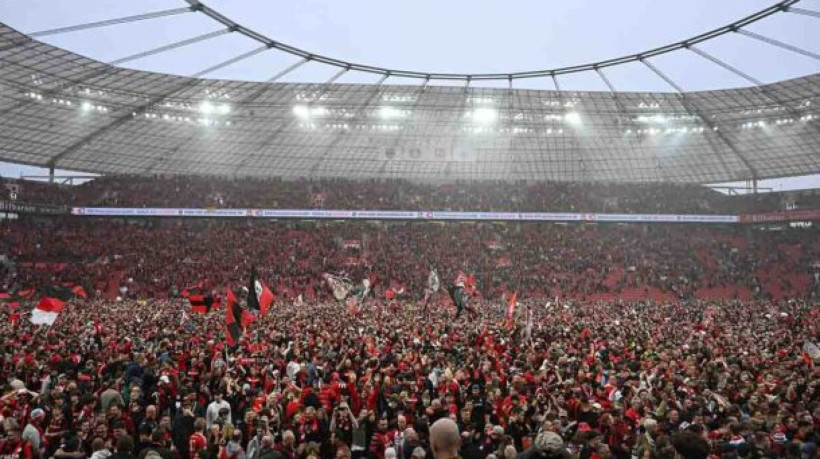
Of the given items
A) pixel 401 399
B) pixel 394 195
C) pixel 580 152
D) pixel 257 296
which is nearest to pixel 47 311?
pixel 257 296

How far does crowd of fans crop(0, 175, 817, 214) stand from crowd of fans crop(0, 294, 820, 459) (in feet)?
118

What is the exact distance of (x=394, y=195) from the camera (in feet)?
174

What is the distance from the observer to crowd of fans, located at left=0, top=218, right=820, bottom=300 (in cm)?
3975

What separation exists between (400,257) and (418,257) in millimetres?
1421

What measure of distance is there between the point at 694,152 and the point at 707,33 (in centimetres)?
2089

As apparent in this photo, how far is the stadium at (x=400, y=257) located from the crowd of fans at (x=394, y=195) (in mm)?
295

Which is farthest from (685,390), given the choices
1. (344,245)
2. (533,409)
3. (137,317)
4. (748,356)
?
(344,245)

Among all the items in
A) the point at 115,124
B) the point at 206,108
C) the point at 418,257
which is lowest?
the point at 418,257

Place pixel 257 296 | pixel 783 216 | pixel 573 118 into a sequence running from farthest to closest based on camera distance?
pixel 783 216 → pixel 573 118 → pixel 257 296

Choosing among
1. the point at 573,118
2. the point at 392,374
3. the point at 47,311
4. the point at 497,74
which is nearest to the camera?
the point at 392,374

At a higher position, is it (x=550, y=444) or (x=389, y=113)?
(x=389, y=113)

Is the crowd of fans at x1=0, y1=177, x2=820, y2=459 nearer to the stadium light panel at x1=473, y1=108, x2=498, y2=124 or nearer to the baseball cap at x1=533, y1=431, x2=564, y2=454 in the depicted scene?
the baseball cap at x1=533, y1=431, x2=564, y2=454

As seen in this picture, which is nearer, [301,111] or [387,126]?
[301,111]

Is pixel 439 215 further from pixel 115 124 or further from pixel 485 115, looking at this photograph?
pixel 115 124
